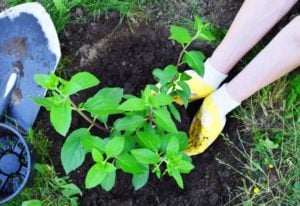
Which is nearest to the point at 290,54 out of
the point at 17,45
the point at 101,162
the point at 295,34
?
the point at 295,34

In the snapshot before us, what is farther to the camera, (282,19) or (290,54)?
(282,19)

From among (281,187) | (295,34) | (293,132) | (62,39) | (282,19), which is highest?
(295,34)

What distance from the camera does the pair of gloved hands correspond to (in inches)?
77.6

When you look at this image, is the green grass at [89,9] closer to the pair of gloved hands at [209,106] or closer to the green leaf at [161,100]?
the pair of gloved hands at [209,106]

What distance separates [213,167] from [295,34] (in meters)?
0.63

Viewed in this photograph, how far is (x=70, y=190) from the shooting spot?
2.05 m

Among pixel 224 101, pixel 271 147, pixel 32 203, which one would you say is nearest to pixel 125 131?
pixel 224 101

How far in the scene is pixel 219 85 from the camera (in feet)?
6.83

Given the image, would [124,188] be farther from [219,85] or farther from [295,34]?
[295,34]

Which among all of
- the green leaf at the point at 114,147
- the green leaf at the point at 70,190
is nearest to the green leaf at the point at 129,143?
the green leaf at the point at 114,147

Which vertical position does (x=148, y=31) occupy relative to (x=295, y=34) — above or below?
below

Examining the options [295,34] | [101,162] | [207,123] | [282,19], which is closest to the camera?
[101,162]

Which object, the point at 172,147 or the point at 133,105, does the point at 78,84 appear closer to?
the point at 133,105

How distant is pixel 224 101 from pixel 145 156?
0.52 meters
